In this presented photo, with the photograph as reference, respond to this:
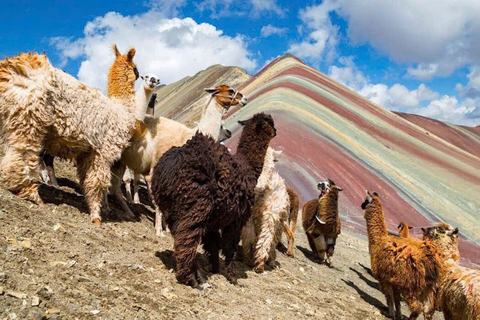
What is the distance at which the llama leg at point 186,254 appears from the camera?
381 cm

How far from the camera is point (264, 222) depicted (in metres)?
5.83

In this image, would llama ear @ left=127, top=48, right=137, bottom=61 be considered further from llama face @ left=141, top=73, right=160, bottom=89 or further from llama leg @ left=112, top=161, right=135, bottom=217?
llama leg @ left=112, top=161, right=135, bottom=217

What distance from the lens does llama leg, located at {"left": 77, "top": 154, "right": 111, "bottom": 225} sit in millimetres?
5094

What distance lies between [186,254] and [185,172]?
0.82m

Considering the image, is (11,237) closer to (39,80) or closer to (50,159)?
(39,80)

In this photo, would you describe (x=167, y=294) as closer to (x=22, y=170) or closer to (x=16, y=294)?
(x=16, y=294)

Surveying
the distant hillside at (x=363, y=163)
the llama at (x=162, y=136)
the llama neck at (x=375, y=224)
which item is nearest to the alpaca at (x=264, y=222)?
the llama at (x=162, y=136)

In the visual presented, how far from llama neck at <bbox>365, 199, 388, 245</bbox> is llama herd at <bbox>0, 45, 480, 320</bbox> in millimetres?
18

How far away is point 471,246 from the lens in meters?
14.0

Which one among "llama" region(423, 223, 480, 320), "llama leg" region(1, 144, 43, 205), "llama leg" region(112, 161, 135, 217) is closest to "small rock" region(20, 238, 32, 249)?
"llama leg" region(1, 144, 43, 205)

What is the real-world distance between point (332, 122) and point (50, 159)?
16.9 metres

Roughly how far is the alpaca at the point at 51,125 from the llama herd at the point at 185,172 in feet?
0.04

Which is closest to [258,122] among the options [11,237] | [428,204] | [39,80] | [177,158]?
[177,158]

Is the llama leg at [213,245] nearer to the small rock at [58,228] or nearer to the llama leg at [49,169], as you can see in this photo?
the small rock at [58,228]
